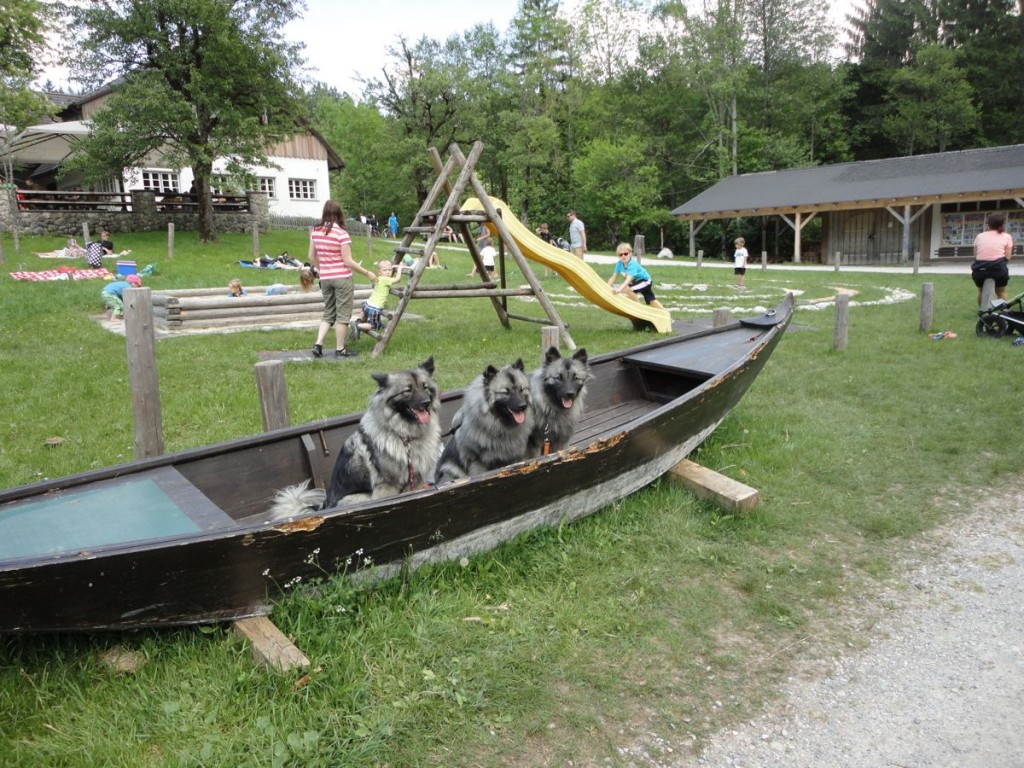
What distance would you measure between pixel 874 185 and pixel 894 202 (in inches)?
93.4

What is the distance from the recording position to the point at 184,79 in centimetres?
2556

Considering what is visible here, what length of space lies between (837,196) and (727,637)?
31.8 meters

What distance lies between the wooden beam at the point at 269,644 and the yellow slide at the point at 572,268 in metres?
8.44

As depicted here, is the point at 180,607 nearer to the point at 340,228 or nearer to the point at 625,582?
the point at 625,582

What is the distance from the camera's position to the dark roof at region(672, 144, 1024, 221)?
2750cm

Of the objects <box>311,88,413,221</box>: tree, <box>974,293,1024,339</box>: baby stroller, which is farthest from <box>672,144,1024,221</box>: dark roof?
<box>311,88,413,221</box>: tree

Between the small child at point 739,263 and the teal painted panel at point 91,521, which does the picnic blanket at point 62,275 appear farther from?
the small child at point 739,263

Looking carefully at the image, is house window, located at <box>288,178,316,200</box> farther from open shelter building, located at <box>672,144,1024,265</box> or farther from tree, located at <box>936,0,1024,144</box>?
tree, located at <box>936,0,1024,144</box>

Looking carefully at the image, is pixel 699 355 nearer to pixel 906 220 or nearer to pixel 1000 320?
pixel 1000 320

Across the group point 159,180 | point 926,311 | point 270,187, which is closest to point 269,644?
point 926,311

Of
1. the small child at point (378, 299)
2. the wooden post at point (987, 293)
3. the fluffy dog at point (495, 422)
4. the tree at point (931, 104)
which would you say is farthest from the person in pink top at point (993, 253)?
the tree at point (931, 104)

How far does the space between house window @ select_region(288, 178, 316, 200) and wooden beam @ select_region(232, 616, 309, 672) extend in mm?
42481

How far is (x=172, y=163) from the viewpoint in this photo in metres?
24.8

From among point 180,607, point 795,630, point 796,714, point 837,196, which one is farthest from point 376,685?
point 837,196
